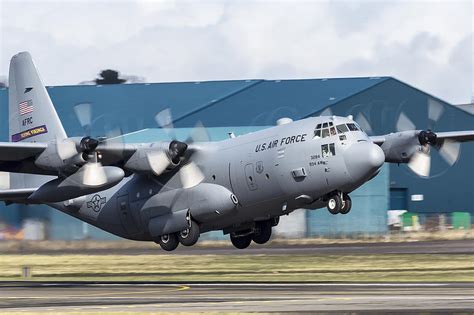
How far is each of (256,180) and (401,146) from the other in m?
7.90

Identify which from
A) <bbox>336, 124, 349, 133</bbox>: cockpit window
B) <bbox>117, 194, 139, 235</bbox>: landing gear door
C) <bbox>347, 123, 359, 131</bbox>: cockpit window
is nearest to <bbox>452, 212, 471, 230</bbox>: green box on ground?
<bbox>117, 194, 139, 235</bbox>: landing gear door

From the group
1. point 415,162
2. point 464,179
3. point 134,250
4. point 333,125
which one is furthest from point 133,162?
point 464,179

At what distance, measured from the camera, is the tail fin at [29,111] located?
39.9 m

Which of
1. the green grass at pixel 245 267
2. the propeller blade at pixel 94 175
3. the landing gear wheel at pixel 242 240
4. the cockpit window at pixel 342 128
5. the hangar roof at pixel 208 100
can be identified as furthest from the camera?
the hangar roof at pixel 208 100

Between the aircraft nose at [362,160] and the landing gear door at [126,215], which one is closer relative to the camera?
the aircraft nose at [362,160]

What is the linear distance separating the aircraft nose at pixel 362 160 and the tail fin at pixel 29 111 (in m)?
13.7

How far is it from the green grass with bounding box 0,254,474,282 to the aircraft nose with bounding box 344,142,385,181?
5339 mm

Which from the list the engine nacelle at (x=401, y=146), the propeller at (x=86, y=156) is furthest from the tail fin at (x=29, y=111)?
the engine nacelle at (x=401, y=146)

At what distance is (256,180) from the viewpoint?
111ft

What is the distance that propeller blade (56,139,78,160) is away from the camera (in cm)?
3344

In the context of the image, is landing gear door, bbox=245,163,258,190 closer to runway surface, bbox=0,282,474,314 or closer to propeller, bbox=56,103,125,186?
runway surface, bbox=0,282,474,314

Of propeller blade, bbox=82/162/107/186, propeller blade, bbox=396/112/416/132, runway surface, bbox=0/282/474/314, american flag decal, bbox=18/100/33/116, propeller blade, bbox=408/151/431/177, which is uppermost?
american flag decal, bbox=18/100/33/116

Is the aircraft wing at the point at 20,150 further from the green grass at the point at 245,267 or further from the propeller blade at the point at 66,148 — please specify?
the green grass at the point at 245,267

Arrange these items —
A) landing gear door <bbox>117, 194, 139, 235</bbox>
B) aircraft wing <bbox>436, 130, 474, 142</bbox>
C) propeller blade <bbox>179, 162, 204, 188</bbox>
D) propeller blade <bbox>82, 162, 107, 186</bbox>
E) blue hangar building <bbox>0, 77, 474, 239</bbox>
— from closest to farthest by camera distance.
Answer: propeller blade <bbox>82, 162, 107, 186</bbox> < propeller blade <bbox>179, 162, 204, 188</bbox> < landing gear door <bbox>117, 194, 139, 235</bbox> < aircraft wing <bbox>436, 130, 474, 142</bbox> < blue hangar building <bbox>0, 77, 474, 239</bbox>
